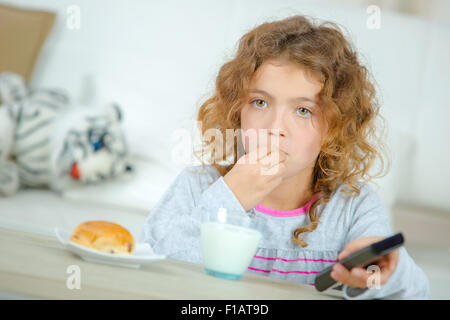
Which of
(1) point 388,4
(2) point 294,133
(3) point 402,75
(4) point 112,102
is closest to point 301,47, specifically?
(2) point 294,133

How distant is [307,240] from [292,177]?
14cm

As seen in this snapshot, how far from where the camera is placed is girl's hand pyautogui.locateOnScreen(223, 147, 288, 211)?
89cm

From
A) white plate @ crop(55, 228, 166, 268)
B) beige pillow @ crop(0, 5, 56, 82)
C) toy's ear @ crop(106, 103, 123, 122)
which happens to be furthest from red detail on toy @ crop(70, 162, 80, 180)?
white plate @ crop(55, 228, 166, 268)

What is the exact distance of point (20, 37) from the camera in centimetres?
209

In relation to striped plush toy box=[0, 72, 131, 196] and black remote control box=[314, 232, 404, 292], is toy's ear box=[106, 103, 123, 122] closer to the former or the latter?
striped plush toy box=[0, 72, 131, 196]

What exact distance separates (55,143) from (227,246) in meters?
1.27

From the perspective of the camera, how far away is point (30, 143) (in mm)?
1807

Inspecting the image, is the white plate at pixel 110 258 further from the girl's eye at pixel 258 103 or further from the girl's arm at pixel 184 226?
the girl's eye at pixel 258 103

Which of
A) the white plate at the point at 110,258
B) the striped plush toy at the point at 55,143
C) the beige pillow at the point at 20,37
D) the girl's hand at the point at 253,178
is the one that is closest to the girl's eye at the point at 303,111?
the girl's hand at the point at 253,178

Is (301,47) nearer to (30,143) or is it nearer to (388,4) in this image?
(30,143)

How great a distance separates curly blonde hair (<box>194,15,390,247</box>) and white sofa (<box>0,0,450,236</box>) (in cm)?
77

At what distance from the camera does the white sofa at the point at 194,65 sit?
2.04 metres

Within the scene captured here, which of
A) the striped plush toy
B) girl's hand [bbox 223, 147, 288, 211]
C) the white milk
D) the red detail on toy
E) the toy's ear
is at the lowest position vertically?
the white milk

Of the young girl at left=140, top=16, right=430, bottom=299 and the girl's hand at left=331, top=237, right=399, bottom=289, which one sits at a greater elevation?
the young girl at left=140, top=16, right=430, bottom=299
